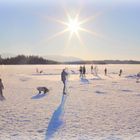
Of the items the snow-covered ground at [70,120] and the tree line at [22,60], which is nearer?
the snow-covered ground at [70,120]

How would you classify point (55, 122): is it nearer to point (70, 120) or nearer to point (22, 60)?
point (70, 120)

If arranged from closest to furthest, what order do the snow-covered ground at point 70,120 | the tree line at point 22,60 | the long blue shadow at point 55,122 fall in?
1. the snow-covered ground at point 70,120
2. the long blue shadow at point 55,122
3. the tree line at point 22,60

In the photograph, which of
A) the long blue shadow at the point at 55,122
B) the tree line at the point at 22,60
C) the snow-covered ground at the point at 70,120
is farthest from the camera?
the tree line at the point at 22,60

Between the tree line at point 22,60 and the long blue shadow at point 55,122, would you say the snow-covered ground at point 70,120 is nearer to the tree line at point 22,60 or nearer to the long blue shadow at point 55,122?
the long blue shadow at point 55,122

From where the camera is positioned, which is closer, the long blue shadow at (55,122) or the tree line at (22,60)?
the long blue shadow at (55,122)

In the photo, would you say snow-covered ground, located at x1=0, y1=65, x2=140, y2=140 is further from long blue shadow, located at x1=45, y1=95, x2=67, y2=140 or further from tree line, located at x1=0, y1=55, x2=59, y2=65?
tree line, located at x1=0, y1=55, x2=59, y2=65

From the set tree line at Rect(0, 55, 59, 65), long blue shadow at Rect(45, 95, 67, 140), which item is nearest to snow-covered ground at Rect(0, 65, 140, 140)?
long blue shadow at Rect(45, 95, 67, 140)

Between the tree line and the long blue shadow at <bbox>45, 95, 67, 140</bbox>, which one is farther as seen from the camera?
the tree line

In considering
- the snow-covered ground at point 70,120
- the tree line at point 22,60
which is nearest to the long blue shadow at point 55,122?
the snow-covered ground at point 70,120

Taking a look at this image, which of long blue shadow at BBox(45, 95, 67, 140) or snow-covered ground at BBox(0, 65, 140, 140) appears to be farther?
long blue shadow at BBox(45, 95, 67, 140)

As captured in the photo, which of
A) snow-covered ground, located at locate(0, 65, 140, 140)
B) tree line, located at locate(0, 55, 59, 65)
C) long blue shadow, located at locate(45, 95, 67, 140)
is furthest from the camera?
tree line, located at locate(0, 55, 59, 65)

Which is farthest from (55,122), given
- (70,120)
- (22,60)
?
(22,60)

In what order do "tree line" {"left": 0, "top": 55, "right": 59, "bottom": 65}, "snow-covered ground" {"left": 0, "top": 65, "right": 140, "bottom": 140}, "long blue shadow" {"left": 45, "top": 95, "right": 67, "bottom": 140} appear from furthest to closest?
"tree line" {"left": 0, "top": 55, "right": 59, "bottom": 65} < "long blue shadow" {"left": 45, "top": 95, "right": 67, "bottom": 140} < "snow-covered ground" {"left": 0, "top": 65, "right": 140, "bottom": 140}

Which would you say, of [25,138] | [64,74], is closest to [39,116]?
[25,138]
